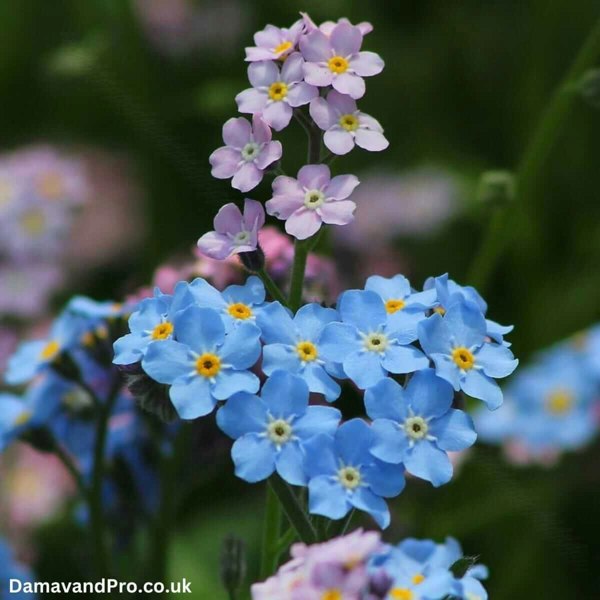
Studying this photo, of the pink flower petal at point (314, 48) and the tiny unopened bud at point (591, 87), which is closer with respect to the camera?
the pink flower petal at point (314, 48)

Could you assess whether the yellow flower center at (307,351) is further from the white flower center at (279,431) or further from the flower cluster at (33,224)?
the flower cluster at (33,224)

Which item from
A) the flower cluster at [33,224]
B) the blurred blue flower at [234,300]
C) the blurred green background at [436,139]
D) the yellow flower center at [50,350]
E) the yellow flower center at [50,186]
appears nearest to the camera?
the blurred blue flower at [234,300]

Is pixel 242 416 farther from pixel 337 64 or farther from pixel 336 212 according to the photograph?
pixel 337 64

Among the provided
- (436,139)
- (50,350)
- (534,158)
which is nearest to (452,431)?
(50,350)

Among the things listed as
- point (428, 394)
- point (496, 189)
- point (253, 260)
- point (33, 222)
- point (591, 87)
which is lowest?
point (428, 394)

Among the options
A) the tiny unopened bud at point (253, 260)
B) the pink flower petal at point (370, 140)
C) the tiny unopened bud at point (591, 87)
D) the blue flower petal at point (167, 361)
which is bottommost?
the blue flower petal at point (167, 361)

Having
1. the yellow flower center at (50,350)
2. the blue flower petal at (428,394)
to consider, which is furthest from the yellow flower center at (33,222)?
the blue flower petal at (428,394)

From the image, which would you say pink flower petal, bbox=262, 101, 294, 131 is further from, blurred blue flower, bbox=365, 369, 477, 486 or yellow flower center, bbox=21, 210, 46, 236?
yellow flower center, bbox=21, 210, 46, 236

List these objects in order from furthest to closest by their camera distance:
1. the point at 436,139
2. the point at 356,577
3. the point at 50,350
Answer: the point at 436,139 < the point at 50,350 < the point at 356,577

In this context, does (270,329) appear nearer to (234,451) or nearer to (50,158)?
(234,451)
